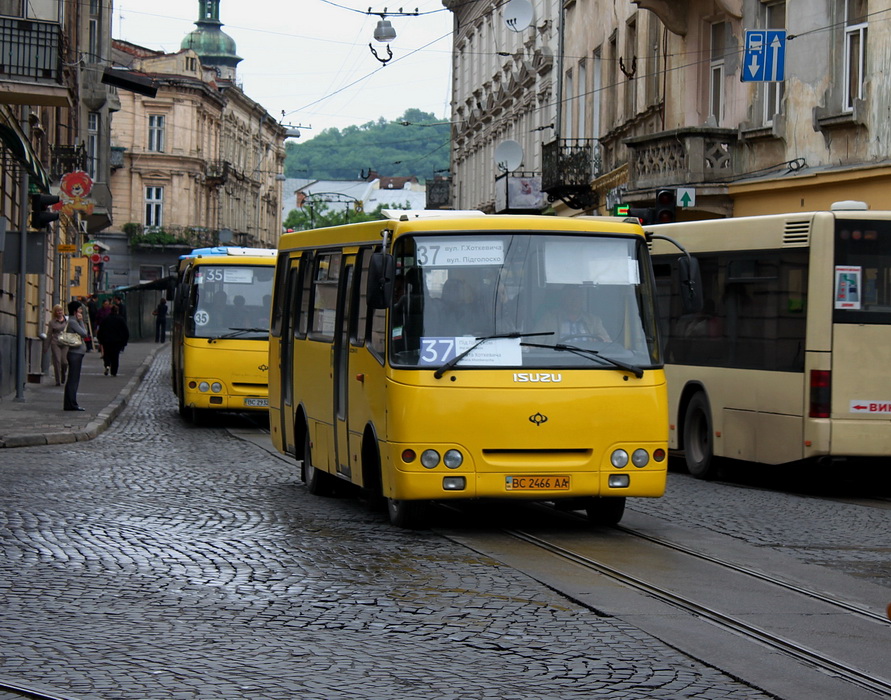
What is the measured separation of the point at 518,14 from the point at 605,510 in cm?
3348

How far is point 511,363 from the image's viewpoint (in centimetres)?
1126

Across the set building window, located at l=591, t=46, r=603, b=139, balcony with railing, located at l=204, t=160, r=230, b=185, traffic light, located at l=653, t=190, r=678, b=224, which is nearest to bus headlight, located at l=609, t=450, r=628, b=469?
traffic light, located at l=653, t=190, r=678, b=224

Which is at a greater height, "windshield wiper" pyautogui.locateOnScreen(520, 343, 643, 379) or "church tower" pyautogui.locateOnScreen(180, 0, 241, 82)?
"church tower" pyautogui.locateOnScreen(180, 0, 241, 82)

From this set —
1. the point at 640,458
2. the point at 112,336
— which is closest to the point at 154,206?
the point at 112,336

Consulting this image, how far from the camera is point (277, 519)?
40.5 feet

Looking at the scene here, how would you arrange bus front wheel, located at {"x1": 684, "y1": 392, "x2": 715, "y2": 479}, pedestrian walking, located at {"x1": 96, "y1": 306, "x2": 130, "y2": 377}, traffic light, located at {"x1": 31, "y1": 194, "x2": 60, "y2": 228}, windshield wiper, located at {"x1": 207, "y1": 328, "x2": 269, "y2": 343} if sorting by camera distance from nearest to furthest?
bus front wheel, located at {"x1": 684, "y1": 392, "x2": 715, "y2": 479}
windshield wiper, located at {"x1": 207, "y1": 328, "x2": 269, "y2": 343}
traffic light, located at {"x1": 31, "y1": 194, "x2": 60, "y2": 228}
pedestrian walking, located at {"x1": 96, "y1": 306, "x2": 130, "y2": 377}

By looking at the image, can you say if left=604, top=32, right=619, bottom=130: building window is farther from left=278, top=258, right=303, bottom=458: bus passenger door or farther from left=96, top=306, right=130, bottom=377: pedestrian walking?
left=278, top=258, right=303, bottom=458: bus passenger door

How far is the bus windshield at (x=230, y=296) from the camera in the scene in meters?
24.8

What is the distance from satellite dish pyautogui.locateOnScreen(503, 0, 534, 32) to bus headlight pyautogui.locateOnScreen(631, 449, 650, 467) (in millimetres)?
33637

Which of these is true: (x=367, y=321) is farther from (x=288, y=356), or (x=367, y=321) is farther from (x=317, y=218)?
(x=317, y=218)

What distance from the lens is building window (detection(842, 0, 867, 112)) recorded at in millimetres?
24344

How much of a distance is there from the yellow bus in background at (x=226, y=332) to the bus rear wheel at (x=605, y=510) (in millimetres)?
12321

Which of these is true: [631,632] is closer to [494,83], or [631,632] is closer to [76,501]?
[76,501]

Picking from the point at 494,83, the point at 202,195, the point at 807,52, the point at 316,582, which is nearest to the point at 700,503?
the point at 316,582
